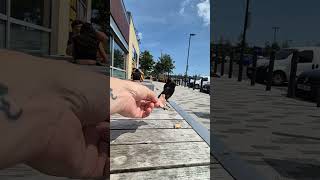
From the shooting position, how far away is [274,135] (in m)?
5.02

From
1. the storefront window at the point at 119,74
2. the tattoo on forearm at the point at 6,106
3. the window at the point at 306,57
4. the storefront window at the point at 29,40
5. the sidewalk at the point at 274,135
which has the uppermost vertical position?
the window at the point at 306,57

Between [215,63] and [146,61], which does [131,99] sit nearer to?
[146,61]

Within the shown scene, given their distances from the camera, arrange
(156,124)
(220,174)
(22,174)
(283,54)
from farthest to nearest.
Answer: (220,174) → (156,124) → (283,54) → (22,174)

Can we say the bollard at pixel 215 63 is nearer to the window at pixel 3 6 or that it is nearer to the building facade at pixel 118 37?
the building facade at pixel 118 37

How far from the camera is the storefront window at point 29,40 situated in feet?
2.32

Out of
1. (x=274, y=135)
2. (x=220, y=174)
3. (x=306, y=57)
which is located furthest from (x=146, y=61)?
(x=274, y=135)

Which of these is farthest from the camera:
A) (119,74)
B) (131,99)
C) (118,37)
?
(131,99)

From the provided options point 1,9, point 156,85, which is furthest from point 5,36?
point 156,85

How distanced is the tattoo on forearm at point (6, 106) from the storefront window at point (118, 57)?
1.02ft

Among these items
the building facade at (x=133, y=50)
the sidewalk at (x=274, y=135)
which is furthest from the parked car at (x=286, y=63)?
the building facade at (x=133, y=50)

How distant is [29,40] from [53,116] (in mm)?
129

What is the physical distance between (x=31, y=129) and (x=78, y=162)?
188 mm

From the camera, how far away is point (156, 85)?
1.29 metres

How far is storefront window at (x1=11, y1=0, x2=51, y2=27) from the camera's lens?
69 centimetres
